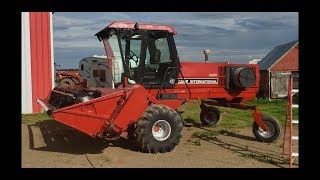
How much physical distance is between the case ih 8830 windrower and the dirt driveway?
0.40 meters

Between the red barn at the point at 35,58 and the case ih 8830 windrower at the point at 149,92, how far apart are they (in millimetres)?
4559

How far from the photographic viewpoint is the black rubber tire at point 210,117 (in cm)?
1169

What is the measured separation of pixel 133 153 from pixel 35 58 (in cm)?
784

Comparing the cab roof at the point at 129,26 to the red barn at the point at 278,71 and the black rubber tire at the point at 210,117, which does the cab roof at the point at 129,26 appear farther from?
the red barn at the point at 278,71

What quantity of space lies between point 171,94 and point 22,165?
3.77 m

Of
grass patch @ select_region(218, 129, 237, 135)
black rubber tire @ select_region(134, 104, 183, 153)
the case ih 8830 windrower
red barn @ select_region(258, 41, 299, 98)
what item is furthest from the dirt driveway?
red barn @ select_region(258, 41, 299, 98)

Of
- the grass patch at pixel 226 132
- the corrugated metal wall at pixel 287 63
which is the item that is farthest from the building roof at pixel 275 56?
the grass patch at pixel 226 132

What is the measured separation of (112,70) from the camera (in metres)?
8.86

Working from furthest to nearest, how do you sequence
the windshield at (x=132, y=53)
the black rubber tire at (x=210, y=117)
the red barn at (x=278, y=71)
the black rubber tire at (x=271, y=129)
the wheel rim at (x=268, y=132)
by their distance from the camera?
1. the red barn at (x=278, y=71)
2. the black rubber tire at (x=210, y=117)
3. the wheel rim at (x=268, y=132)
4. the black rubber tire at (x=271, y=129)
5. the windshield at (x=132, y=53)

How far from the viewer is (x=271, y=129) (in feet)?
31.4

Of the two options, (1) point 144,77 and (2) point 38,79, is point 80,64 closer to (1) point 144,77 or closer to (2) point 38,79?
(2) point 38,79

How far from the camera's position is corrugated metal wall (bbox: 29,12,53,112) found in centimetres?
1409

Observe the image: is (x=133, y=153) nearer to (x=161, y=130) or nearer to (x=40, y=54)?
(x=161, y=130)

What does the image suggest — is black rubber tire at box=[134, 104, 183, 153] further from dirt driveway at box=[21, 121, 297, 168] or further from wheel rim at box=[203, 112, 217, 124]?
wheel rim at box=[203, 112, 217, 124]
